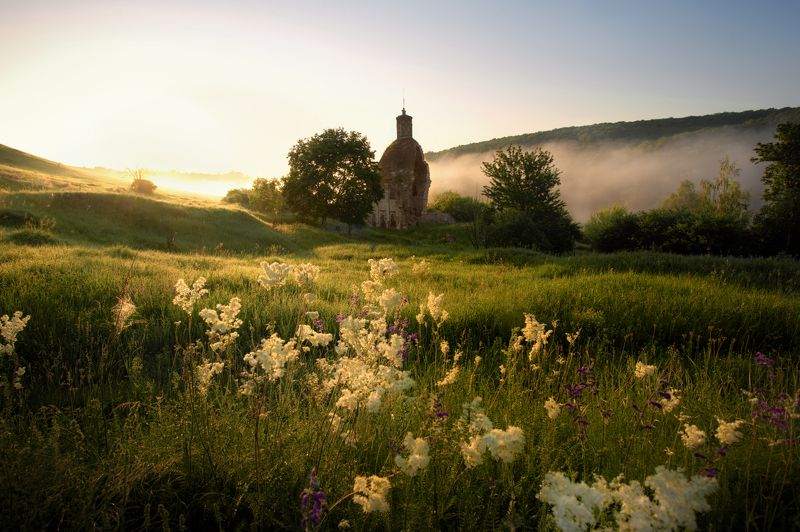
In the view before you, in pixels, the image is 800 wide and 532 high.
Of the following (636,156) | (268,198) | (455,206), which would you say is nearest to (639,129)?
(636,156)

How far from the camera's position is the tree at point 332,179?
3784 centimetres

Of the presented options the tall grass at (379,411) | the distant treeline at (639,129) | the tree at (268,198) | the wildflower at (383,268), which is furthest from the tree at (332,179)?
the distant treeline at (639,129)

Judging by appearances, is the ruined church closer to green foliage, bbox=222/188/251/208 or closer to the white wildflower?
green foliage, bbox=222/188/251/208

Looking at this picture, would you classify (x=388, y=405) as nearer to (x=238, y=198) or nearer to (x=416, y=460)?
(x=416, y=460)

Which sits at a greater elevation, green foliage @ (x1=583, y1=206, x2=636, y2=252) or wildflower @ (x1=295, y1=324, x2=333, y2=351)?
wildflower @ (x1=295, y1=324, x2=333, y2=351)

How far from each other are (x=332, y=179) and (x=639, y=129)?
146841mm

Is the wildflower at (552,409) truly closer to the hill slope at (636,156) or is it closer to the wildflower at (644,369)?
the wildflower at (644,369)

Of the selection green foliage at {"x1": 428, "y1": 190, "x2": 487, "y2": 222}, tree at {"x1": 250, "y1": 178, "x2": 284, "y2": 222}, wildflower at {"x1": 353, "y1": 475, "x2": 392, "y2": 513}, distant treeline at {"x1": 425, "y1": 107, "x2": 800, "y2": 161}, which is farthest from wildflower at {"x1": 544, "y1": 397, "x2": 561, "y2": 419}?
distant treeline at {"x1": 425, "y1": 107, "x2": 800, "y2": 161}

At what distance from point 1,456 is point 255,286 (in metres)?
7.35

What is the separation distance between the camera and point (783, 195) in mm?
24766

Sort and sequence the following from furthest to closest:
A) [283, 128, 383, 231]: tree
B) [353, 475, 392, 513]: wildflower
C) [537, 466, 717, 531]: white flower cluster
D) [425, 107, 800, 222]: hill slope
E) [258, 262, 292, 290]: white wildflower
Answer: [425, 107, 800, 222]: hill slope, [283, 128, 383, 231]: tree, [258, 262, 292, 290]: white wildflower, [353, 475, 392, 513]: wildflower, [537, 466, 717, 531]: white flower cluster

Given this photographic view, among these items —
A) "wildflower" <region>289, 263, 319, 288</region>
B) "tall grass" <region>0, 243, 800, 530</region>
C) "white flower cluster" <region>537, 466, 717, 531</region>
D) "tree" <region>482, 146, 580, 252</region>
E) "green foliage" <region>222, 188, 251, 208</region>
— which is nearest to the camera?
"white flower cluster" <region>537, 466, 717, 531</region>

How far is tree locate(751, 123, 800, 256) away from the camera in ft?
79.9

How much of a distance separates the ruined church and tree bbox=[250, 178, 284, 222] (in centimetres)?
1096
